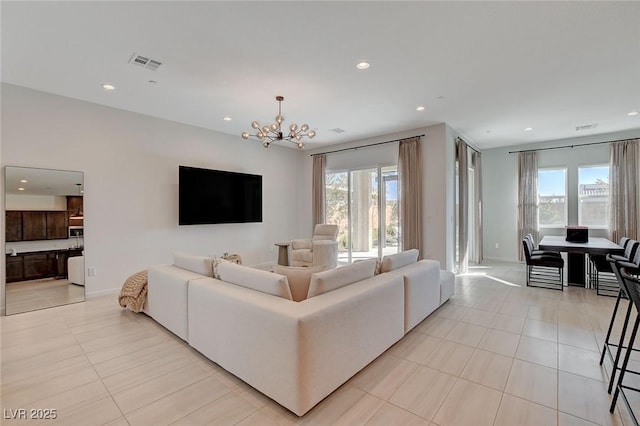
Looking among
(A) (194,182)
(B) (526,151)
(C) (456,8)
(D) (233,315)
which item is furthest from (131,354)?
(B) (526,151)

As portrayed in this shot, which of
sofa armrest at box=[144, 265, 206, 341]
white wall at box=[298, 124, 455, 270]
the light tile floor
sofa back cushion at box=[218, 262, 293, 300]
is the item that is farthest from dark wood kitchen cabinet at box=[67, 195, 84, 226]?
white wall at box=[298, 124, 455, 270]

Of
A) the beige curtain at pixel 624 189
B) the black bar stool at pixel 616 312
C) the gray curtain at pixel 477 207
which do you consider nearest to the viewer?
the black bar stool at pixel 616 312

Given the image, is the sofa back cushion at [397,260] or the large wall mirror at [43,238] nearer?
the sofa back cushion at [397,260]

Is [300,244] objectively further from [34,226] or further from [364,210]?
[34,226]

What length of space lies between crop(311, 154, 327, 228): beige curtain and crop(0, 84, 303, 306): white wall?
2087 millimetres

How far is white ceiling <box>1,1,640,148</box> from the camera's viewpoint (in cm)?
245

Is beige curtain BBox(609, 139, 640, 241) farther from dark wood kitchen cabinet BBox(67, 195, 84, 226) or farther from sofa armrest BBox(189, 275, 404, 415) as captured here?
dark wood kitchen cabinet BBox(67, 195, 84, 226)

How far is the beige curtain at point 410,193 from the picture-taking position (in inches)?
231

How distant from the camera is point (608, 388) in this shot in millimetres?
2107

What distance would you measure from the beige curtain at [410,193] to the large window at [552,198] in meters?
3.75

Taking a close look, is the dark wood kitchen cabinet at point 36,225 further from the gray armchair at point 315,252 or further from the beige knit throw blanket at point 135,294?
the gray armchair at point 315,252

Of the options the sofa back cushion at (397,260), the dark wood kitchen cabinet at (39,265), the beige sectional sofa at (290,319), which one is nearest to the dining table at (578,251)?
the sofa back cushion at (397,260)

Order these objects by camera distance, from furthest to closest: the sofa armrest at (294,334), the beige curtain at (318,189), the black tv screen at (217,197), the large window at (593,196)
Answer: the beige curtain at (318,189) < the large window at (593,196) < the black tv screen at (217,197) < the sofa armrest at (294,334)

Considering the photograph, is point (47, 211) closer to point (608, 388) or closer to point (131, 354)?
point (131, 354)
